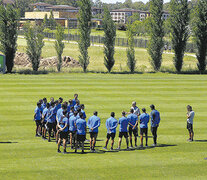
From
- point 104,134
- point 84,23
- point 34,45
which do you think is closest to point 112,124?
point 104,134

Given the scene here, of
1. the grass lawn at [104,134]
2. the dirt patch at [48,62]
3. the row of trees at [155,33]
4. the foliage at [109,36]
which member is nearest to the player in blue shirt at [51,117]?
the grass lawn at [104,134]

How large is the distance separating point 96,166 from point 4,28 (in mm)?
36455

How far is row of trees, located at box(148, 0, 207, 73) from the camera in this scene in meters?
51.7

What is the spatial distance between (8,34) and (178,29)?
21.6 meters

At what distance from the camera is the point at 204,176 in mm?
14391

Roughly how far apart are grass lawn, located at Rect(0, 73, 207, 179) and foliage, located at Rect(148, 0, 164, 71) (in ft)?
36.2

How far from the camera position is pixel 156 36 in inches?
2040

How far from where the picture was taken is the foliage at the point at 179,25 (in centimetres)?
5200

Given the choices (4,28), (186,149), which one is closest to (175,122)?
(186,149)

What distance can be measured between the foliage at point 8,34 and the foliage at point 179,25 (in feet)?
65.3

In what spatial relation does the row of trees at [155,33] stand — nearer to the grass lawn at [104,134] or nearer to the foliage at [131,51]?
the foliage at [131,51]

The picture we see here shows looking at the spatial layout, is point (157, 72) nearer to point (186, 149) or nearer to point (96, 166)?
point (186, 149)

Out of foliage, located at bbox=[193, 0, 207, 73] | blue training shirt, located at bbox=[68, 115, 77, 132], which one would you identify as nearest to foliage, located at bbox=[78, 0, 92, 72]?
foliage, located at bbox=[193, 0, 207, 73]

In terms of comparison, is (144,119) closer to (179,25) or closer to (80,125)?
(80,125)
